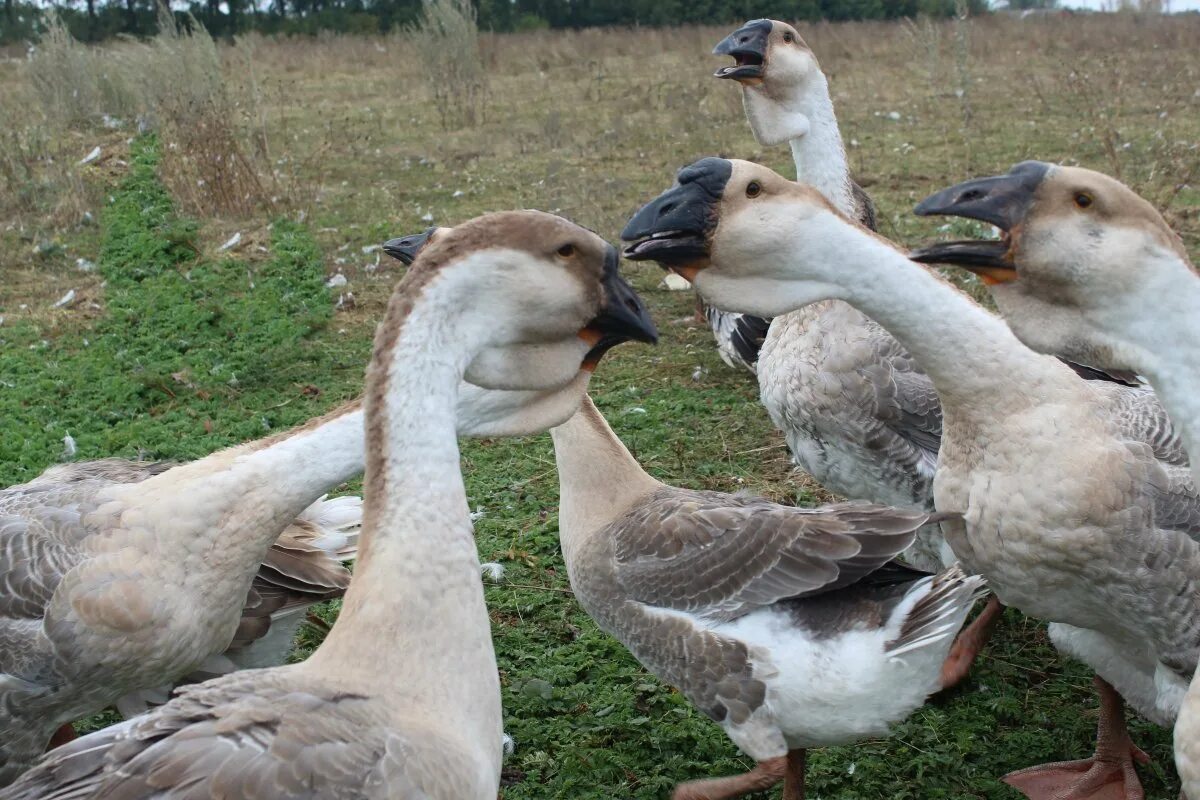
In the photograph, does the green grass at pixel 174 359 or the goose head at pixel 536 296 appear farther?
the green grass at pixel 174 359

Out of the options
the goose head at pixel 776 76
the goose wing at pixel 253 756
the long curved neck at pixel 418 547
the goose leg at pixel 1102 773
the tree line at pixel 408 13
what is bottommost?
the goose leg at pixel 1102 773

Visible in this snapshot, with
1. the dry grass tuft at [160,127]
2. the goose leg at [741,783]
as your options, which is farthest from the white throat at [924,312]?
the dry grass tuft at [160,127]

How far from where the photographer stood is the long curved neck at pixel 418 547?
2.15m

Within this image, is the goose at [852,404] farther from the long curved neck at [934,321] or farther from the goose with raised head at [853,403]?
the long curved neck at [934,321]

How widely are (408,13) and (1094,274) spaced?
125ft

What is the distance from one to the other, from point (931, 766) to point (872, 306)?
62.3 inches

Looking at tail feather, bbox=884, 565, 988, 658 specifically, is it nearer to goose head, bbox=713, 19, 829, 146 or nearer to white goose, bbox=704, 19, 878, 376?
white goose, bbox=704, 19, 878, 376

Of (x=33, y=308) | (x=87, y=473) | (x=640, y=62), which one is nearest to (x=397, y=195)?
(x=33, y=308)

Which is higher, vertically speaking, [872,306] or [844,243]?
[844,243]

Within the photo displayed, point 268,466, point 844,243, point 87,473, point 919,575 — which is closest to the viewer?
point 844,243

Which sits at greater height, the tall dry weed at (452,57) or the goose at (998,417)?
the tall dry weed at (452,57)

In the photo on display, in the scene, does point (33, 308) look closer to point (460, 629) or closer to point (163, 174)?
point (163, 174)

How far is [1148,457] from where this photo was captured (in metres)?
2.75

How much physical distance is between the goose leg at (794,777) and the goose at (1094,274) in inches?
43.1
